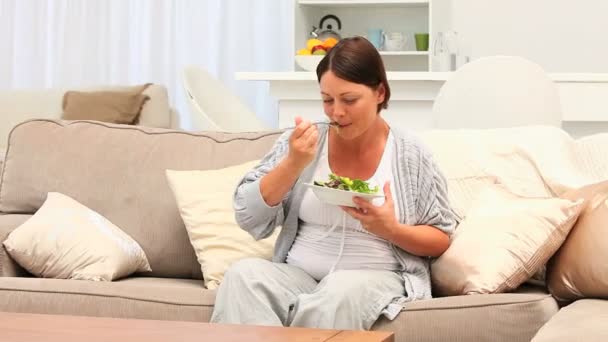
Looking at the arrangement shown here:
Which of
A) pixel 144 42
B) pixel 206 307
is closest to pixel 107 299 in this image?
pixel 206 307

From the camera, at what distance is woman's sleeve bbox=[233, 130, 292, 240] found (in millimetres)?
2574

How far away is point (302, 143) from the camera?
2453 mm

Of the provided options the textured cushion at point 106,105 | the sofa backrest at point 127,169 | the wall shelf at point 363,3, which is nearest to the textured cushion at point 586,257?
the sofa backrest at point 127,169

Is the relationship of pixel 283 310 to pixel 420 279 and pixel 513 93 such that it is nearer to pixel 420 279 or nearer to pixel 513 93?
pixel 420 279

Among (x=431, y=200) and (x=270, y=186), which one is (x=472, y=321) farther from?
(x=270, y=186)

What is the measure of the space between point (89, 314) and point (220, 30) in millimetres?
4831

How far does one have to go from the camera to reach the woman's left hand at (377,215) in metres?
2.42

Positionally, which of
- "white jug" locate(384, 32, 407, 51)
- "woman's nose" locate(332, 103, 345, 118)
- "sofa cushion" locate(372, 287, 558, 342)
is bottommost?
"sofa cushion" locate(372, 287, 558, 342)

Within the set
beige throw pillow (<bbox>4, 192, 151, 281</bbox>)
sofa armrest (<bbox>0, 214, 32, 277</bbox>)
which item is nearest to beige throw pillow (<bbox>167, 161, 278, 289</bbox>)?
beige throw pillow (<bbox>4, 192, 151, 281</bbox>)

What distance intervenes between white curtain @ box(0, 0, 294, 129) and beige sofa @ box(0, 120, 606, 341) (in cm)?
400

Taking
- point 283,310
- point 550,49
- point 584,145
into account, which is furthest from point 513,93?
point 550,49

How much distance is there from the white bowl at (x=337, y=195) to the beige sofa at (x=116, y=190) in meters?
0.38

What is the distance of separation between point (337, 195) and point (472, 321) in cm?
40

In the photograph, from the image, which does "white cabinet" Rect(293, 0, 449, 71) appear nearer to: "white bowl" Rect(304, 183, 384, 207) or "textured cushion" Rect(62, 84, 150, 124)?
"textured cushion" Rect(62, 84, 150, 124)
